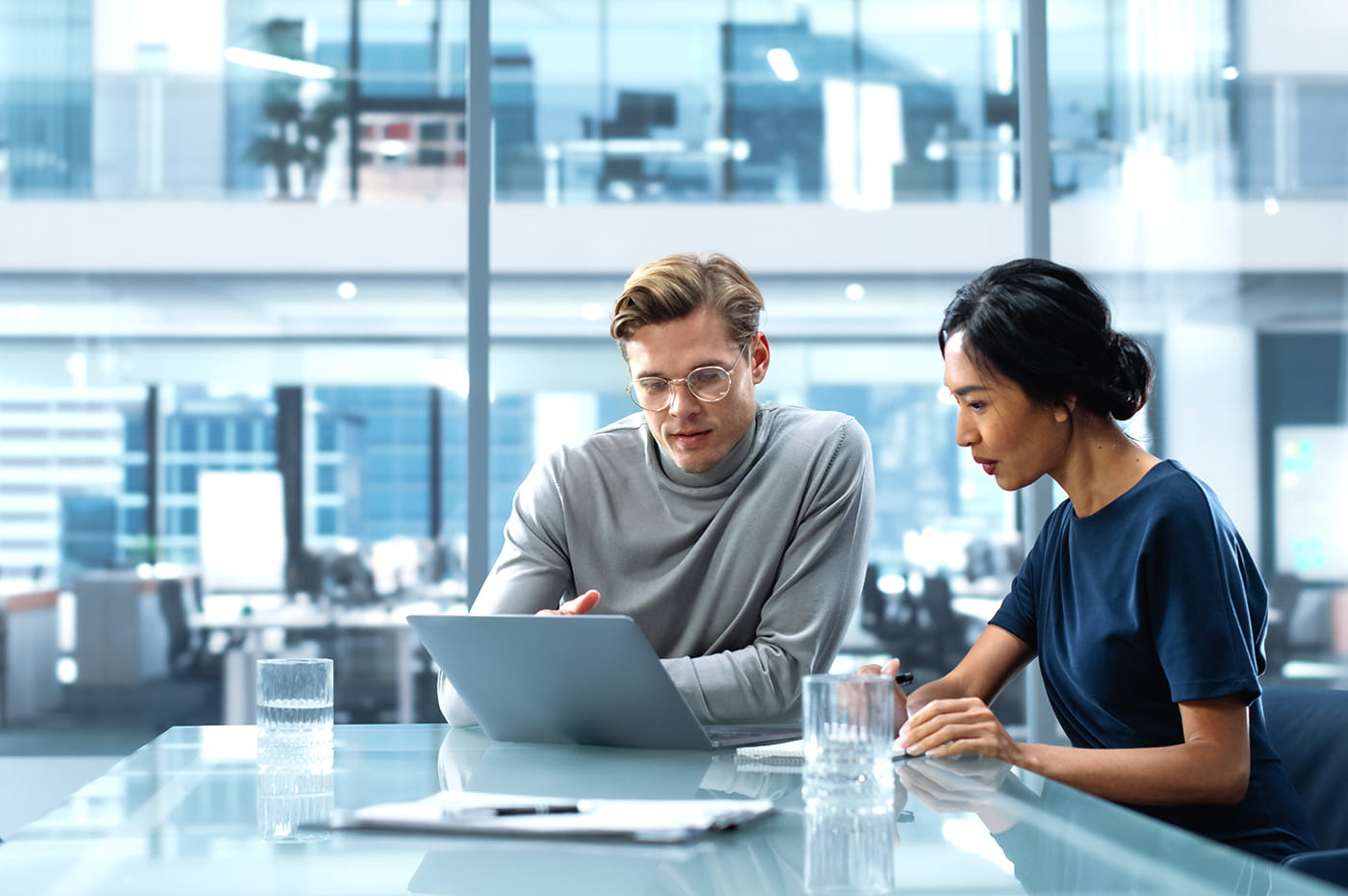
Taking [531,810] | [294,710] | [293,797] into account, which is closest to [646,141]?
[294,710]

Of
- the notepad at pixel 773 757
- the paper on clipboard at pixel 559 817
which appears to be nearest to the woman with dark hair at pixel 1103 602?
the notepad at pixel 773 757

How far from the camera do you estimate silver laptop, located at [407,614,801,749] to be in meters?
1.28

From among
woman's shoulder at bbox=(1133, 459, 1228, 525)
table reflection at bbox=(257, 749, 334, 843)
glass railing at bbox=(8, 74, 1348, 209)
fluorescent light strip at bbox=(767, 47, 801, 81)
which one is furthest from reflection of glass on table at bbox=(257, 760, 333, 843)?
fluorescent light strip at bbox=(767, 47, 801, 81)

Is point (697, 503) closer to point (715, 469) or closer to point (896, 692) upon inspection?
point (715, 469)

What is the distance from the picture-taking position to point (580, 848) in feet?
3.04

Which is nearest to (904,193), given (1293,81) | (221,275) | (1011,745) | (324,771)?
(1293,81)

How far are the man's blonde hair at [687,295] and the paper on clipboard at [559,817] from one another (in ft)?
3.18

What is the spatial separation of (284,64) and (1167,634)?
3.34 meters

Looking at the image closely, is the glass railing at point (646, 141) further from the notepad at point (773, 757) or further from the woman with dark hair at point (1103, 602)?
the notepad at point (773, 757)

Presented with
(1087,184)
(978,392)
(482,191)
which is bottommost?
(978,392)

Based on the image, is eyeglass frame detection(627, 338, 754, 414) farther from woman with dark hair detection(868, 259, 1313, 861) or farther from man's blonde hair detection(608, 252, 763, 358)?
woman with dark hair detection(868, 259, 1313, 861)

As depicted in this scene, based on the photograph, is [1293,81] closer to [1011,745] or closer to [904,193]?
[904,193]

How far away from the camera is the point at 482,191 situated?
279 centimetres

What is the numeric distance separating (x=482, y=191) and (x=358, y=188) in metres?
1.27
